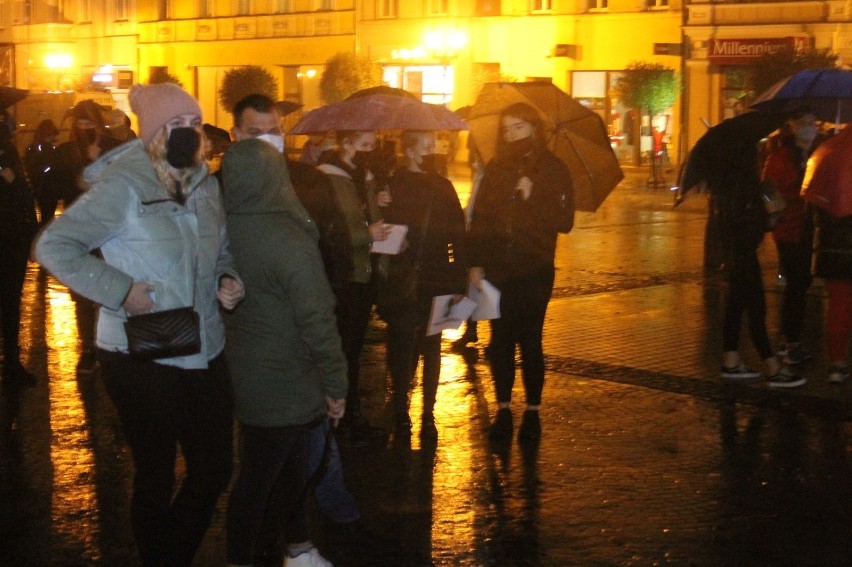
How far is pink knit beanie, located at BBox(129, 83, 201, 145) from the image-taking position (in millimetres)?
4262

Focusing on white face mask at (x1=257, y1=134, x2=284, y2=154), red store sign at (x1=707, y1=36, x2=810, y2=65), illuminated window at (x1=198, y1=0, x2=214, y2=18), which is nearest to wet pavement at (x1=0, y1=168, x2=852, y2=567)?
white face mask at (x1=257, y1=134, x2=284, y2=154)

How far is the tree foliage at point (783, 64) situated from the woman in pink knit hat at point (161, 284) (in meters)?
24.8

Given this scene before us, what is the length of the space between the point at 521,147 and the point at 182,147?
3.32m

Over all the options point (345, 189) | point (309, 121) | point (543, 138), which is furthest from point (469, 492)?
point (309, 121)

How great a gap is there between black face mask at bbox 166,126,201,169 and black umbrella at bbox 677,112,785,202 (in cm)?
515

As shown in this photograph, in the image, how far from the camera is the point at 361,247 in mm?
6961

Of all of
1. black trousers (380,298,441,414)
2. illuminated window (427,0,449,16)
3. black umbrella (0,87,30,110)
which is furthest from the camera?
illuminated window (427,0,449,16)

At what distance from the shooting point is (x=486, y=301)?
7258 mm

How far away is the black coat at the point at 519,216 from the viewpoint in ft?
23.7

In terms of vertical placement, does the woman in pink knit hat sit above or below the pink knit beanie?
below

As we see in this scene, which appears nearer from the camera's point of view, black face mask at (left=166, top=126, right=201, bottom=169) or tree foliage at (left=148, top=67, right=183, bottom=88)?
black face mask at (left=166, top=126, right=201, bottom=169)

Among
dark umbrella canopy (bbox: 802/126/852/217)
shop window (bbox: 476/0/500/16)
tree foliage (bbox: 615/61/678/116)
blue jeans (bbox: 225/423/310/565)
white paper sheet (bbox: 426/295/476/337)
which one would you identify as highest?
shop window (bbox: 476/0/500/16)

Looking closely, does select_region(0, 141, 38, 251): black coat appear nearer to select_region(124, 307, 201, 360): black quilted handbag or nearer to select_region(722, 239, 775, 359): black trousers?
select_region(722, 239, 775, 359): black trousers

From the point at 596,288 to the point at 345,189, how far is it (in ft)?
24.4
